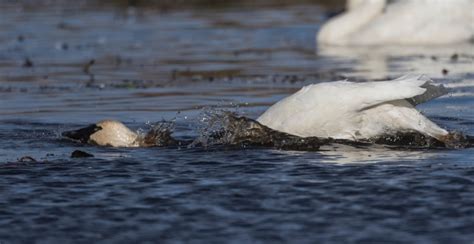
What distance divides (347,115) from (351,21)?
10.9 m

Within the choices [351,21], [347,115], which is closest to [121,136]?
[347,115]

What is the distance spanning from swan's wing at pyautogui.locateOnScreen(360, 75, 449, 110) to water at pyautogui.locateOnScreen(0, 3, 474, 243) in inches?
13.2

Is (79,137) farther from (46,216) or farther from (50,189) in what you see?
(46,216)

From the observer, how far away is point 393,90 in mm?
7875

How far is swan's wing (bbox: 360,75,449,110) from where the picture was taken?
784 centimetres

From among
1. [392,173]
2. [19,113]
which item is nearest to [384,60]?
[19,113]

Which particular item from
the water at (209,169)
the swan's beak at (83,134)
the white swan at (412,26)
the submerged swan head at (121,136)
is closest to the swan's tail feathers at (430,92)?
the water at (209,169)

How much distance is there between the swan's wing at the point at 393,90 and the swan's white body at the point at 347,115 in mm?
12

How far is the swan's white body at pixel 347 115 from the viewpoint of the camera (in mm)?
8180

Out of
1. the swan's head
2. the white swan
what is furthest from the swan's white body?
the white swan

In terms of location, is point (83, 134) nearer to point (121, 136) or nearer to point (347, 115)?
point (121, 136)

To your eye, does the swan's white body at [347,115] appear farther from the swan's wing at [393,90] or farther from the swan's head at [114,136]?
the swan's head at [114,136]

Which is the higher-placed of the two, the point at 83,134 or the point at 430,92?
the point at 430,92

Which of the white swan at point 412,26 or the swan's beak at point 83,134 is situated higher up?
the white swan at point 412,26
